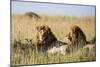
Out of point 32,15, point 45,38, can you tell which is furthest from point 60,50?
point 32,15

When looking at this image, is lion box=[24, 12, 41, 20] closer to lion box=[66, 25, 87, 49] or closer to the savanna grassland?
the savanna grassland

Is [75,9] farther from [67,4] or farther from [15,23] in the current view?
[15,23]

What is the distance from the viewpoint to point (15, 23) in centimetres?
258

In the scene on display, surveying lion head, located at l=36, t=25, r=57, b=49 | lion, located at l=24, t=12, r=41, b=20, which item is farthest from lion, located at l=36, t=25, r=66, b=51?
lion, located at l=24, t=12, r=41, b=20

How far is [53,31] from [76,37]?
0.36 metres

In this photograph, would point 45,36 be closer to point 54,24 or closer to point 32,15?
point 54,24

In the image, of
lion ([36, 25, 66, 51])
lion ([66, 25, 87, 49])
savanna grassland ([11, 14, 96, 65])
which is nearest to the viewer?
savanna grassland ([11, 14, 96, 65])

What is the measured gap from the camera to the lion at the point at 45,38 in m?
2.70

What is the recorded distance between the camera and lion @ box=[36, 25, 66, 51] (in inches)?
106

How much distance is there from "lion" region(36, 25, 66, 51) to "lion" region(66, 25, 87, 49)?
0.21m

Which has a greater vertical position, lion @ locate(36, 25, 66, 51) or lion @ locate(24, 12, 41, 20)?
lion @ locate(24, 12, 41, 20)

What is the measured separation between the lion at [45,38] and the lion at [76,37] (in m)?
0.21

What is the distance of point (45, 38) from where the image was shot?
2736mm
